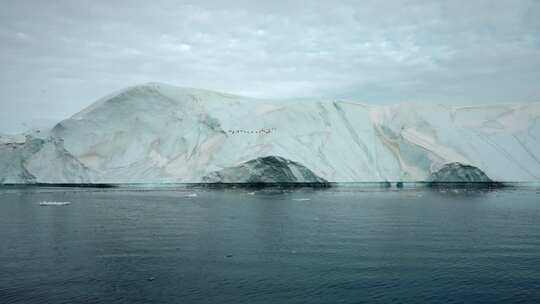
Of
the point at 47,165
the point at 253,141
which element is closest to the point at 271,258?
the point at 253,141

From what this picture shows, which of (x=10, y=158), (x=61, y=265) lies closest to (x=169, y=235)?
(x=61, y=265)

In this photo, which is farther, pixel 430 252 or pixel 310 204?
pixel 310 204

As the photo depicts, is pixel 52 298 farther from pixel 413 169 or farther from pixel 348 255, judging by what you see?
pixel 413 169

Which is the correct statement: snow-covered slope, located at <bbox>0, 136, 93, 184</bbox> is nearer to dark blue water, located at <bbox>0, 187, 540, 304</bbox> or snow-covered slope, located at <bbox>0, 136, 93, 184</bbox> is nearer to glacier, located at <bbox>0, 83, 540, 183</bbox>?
glacier, located at <bbox>0, 83, 540, 183</bbox>

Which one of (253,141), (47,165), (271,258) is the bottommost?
(271,258)

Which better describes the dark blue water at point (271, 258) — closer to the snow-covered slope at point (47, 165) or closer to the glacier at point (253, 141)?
the glacier at point (253, 141)

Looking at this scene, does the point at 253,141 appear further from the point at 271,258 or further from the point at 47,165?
the point at 271,258

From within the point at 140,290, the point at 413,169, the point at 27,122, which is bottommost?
the point at 140,290
